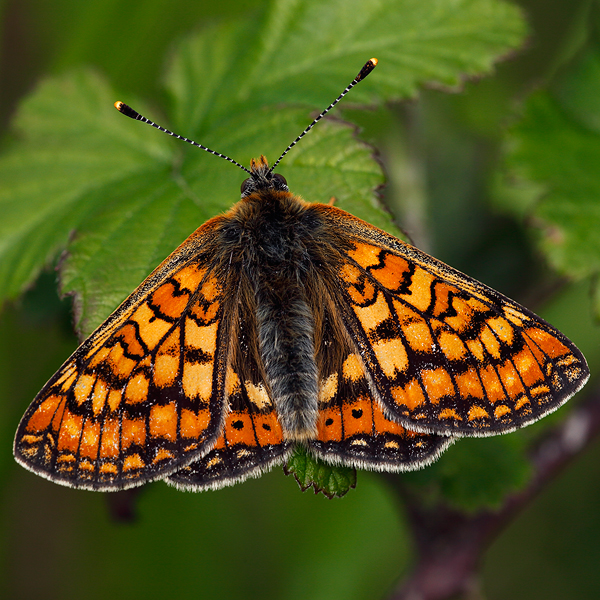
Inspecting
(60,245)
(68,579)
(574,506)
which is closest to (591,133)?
(60,245)

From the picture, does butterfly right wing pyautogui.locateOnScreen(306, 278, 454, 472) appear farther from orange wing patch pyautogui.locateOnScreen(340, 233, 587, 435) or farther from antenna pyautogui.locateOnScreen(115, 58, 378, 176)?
antenna pyautogui.locateOnScreen(115, 58, 378, 176)

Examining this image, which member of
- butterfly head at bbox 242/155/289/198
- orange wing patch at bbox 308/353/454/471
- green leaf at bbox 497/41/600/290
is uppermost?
green leaf at bbox 497/41/600/290

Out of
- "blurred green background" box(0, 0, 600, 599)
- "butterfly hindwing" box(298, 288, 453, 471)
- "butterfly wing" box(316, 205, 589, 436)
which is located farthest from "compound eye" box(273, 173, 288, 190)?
"blurred green background" box(0, 0, 600, 599)

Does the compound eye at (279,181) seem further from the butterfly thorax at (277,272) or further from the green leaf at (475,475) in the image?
the green leaf at (475,475)

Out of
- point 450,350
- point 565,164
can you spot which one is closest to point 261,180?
point 450,350

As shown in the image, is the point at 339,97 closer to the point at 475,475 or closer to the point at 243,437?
the point at 243,437

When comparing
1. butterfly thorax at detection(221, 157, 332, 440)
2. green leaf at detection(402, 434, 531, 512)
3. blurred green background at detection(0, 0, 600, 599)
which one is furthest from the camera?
blurred green background at detection(0, 0, 600, 599)
